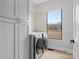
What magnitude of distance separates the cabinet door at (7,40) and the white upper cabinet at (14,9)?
128 mm

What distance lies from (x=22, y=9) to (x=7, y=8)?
35cm

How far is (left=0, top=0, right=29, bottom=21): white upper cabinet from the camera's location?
3.68ft

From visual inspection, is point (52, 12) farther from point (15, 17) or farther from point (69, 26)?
point (15, 17)

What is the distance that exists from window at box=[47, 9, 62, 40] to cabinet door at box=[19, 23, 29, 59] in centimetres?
256

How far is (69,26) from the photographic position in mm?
3689

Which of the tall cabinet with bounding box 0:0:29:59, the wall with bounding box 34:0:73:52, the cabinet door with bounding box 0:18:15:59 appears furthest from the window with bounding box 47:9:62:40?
the cabinet door with bounding box 0:18:15:59

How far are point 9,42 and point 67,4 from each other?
324cm

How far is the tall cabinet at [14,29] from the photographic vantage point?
112 centimetres

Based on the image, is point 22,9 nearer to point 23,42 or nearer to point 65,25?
point 23,42

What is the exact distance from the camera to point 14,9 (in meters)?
1.29

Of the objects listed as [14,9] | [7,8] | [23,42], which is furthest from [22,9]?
[23,42]

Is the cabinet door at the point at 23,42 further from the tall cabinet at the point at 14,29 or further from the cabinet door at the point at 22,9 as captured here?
the cabinet door at the point at 22,9

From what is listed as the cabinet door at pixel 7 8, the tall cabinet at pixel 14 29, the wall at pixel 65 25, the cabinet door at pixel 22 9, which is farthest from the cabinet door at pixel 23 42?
the wall at pixel 65 25

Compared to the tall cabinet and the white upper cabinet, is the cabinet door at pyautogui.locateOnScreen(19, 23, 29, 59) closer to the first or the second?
the tall cabinet
